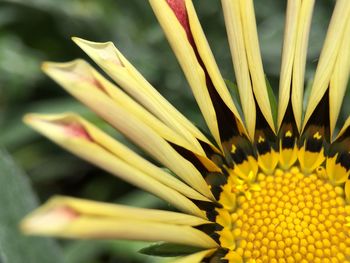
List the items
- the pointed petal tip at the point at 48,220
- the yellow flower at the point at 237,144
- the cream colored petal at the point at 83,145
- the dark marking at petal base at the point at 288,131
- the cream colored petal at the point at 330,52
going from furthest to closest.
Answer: the dark marking at petal base at the point at 288,131
the cream colored petal at the point at 330,52
the yellow flower at the point at 237,144
the cream colored petal at the point at 83,145
the pointed petal tip at the point at 48,220

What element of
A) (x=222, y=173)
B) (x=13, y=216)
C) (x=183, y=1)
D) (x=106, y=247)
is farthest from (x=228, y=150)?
(x=106, y=247)

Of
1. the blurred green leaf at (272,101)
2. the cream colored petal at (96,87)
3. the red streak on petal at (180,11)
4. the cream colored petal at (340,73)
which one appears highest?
the red streak on petal at (180,11)

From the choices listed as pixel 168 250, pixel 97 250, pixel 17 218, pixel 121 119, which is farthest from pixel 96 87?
pixel 97 250

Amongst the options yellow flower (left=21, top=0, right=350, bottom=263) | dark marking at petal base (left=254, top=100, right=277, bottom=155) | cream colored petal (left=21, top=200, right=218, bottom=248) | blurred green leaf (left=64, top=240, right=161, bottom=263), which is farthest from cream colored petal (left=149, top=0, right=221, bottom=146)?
blurred green leaf (left=64, top=240, right=161, bottom=263)

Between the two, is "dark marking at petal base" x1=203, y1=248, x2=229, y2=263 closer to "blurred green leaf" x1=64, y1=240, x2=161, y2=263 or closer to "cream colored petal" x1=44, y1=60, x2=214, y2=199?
"cream colored petal" x1=44, y1=60, x2=214, y2=199

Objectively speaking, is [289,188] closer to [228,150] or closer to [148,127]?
[228,150]

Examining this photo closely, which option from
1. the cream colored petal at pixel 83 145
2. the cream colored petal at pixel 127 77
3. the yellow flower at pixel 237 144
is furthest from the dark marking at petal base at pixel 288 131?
the cream colored petal at pixel 83 145

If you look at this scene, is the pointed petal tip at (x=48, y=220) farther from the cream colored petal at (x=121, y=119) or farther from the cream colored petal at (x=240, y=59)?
the cream colored petal at (x=240, y=59)

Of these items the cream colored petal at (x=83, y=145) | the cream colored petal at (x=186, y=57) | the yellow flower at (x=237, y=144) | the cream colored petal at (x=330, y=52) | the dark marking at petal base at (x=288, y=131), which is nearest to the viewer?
the cream colored petal at (x=83, y=145)
